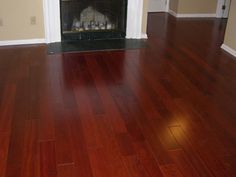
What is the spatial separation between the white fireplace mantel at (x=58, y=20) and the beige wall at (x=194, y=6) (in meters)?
1.69

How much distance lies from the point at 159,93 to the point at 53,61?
149 cm

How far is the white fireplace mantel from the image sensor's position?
4359mm

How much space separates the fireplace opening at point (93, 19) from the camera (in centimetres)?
457

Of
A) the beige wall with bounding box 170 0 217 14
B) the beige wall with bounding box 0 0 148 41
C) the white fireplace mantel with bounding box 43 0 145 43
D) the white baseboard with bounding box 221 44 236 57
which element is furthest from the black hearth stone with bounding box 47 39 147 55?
the beige wall with bounding box 170 0 217 14

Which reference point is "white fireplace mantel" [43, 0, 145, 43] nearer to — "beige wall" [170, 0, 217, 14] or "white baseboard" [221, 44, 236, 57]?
"white baseboard" [221, 44, 236, 57]

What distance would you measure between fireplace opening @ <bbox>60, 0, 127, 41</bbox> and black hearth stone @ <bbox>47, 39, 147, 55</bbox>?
5.6 inches

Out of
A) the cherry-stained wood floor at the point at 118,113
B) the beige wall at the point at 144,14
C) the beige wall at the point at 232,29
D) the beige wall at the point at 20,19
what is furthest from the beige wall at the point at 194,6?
the beige wall at the point at 20,19

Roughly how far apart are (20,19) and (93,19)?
109 centimetres

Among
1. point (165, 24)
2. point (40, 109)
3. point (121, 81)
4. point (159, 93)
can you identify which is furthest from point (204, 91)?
point (165, 24)

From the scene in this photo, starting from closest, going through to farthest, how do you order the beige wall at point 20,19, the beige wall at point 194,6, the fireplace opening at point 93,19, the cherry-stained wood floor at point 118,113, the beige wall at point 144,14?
the cherry-stained wood floor at point 118,113
the beige wall at point 20,19
the fireplace opening at point 93,19
the beige wall at point 144,14
the beige wall at point 194,6

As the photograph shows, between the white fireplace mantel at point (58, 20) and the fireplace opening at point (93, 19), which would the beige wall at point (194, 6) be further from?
the fireplace opening at point (93, 19)

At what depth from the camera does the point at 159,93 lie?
3232 millimetres

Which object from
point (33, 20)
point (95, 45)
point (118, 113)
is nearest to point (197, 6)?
point (95, 45)

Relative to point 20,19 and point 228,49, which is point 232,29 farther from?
point 20,19
